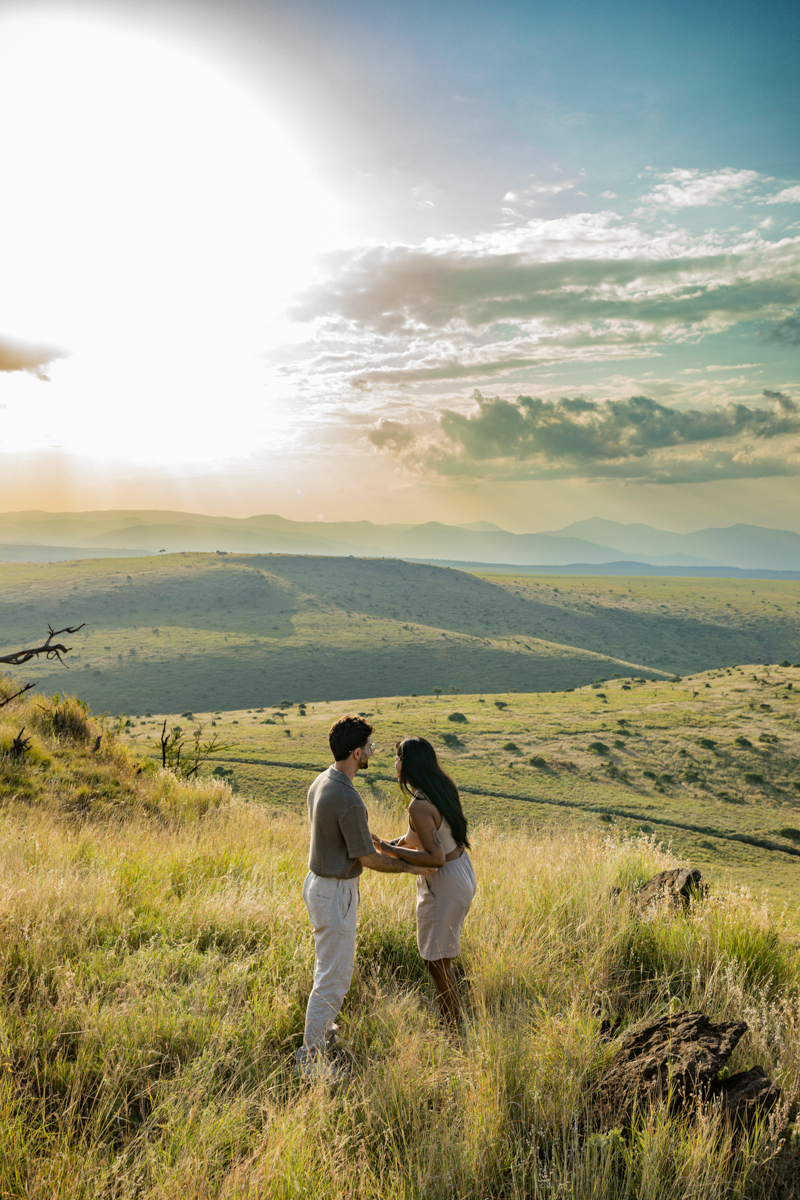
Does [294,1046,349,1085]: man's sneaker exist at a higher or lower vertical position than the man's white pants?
lower

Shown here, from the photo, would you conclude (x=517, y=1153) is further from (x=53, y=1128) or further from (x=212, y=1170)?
(x=53, y=1128)

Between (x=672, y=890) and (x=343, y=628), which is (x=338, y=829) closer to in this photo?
(x=672, y=890)

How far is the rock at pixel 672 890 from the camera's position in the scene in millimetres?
6695

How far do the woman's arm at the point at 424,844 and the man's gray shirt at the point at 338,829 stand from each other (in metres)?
0.38

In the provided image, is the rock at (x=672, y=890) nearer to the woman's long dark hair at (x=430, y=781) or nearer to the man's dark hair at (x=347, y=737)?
the woman's long dark hair at (x=430, y=781)

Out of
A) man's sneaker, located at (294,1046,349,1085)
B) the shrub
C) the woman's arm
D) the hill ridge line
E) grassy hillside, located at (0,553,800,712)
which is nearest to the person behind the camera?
man's sneaker, located at (294,1046,349,1085)

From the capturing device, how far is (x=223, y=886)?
7078 mm

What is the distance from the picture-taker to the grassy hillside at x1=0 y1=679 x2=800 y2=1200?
10.7 feet

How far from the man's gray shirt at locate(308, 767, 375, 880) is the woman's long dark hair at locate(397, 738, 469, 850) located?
57 cm

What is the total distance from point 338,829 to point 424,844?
27.1 inches

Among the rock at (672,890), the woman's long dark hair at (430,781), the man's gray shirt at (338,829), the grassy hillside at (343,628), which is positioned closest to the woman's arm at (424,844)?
the woman's long dark hair at (430,781)

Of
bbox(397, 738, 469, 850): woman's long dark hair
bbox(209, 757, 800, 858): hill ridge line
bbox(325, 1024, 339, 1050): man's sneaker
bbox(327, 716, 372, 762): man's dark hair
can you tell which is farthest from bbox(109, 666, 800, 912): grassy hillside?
bbox(327, 716, 372, 762): man's dark hair

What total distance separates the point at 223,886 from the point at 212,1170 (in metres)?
3.91

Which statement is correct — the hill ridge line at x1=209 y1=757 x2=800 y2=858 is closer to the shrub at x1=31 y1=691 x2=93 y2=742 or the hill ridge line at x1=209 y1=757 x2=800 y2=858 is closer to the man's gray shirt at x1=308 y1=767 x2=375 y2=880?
the shrub at x1=31 y1=691 x2=93 y2=742
